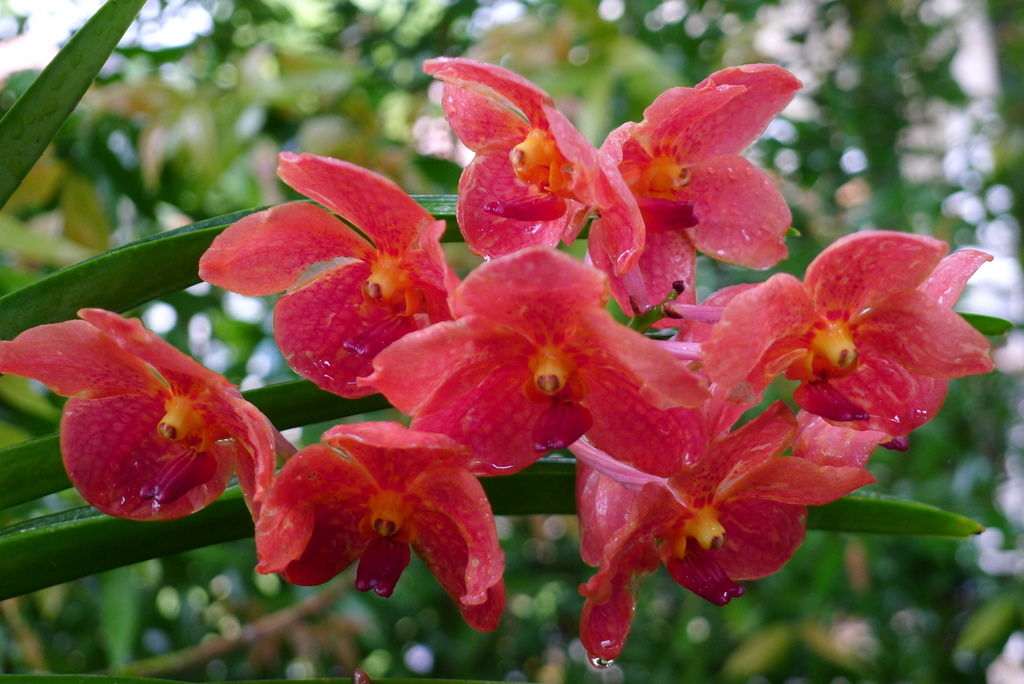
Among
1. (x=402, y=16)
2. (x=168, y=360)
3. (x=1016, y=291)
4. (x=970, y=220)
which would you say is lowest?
(x=1016, y=291)

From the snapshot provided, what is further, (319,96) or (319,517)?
(319,96)

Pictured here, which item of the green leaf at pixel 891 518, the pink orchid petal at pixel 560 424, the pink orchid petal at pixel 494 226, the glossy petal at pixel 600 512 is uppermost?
the pink orchid petal at pixel 494 226

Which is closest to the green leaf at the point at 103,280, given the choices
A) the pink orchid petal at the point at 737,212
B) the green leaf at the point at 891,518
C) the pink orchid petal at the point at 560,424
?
the pink orchid petal at the point at 560,424

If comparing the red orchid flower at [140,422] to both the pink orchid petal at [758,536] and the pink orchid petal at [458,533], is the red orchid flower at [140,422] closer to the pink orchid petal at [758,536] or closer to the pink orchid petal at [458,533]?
the pink orchid petal at [458,533]

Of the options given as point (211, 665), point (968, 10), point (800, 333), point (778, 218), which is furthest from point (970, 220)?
point (211, 665)

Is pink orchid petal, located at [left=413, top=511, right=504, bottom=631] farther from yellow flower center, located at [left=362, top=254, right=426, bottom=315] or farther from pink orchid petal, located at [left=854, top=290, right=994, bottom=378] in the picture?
pink orchid petal, located at [left=854, top=290, right=994, bottom=378]

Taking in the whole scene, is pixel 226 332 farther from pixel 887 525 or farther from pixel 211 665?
pixel 887 525
